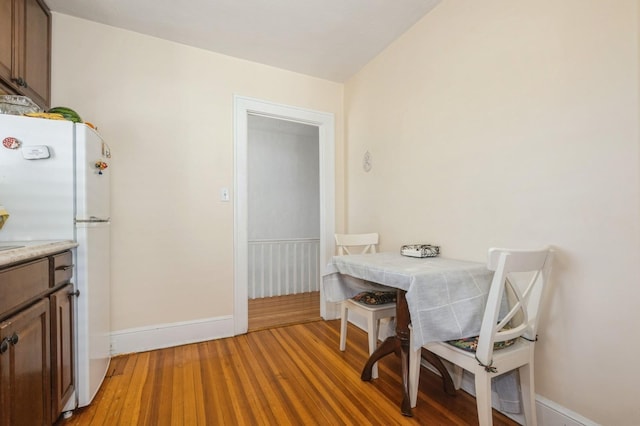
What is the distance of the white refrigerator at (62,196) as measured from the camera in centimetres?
133

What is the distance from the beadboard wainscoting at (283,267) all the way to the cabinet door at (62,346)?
2329mm

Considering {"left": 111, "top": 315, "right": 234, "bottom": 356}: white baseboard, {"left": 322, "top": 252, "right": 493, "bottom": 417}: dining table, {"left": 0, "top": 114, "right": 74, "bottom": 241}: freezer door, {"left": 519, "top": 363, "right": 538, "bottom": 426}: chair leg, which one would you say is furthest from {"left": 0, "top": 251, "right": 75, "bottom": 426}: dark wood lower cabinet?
{"left": 519, "top": 363, "right": 538, "bottom": 426}: chair leg

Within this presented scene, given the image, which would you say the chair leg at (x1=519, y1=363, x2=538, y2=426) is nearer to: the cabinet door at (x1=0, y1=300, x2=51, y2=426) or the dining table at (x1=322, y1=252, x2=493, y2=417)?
the dining table at (x1=322, y1=252, x2=493, y2=417)

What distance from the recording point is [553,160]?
1.33 metres

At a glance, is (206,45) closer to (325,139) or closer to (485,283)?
(325,139)

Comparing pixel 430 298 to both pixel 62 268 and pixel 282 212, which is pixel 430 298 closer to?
pixel 62 268

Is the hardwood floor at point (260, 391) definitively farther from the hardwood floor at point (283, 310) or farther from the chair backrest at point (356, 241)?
the chair backrest at point (356, 241)

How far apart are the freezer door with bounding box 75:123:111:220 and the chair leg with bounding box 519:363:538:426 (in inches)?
90.5

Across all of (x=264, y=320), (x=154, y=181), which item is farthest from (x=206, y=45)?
(x=264, y=320)

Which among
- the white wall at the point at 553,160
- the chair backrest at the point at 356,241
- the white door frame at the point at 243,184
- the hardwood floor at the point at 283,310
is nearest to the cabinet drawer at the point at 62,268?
the white door frame at the point at 243,184

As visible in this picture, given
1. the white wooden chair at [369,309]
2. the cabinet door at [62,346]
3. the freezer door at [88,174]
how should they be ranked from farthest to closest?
the white wooden chair at [369,309]
the freezer door at [88,174]
the cabinet door at [62,346]

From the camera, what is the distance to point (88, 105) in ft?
6.77

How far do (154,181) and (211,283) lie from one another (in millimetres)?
963

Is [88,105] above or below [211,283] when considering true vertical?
above
